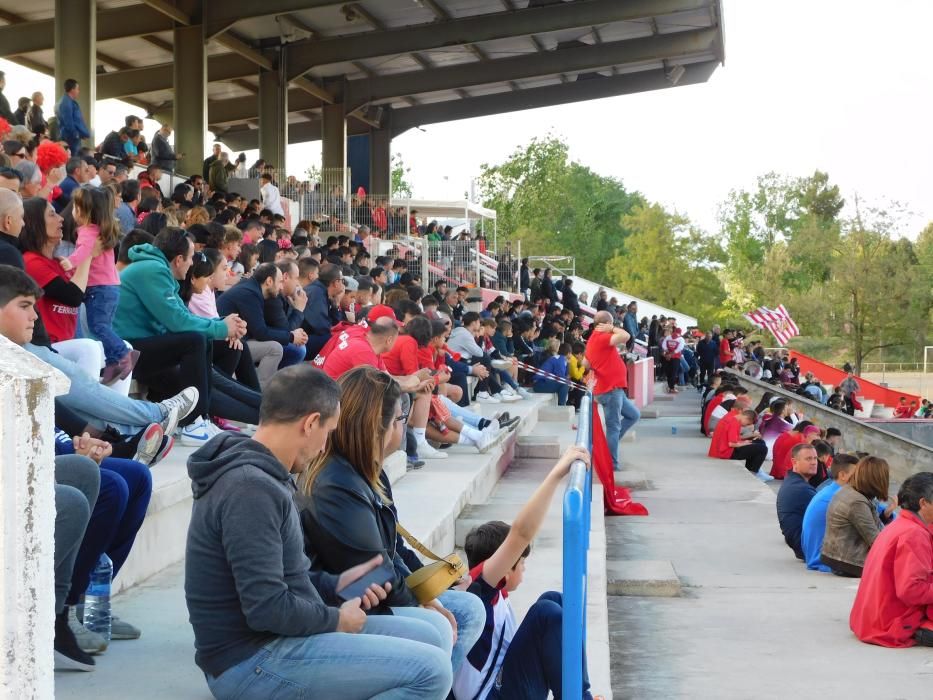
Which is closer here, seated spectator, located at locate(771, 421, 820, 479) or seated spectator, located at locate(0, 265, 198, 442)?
seated spectator, located at locate(0, 265, 198, 442)

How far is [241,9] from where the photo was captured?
24.2 m

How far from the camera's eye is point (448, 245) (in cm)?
2783

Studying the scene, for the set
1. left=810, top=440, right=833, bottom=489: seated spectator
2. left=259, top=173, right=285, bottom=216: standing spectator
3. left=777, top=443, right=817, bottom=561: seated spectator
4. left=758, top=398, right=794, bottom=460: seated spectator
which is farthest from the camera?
left=259, top=173, right=285, bottom=216: standing spectator

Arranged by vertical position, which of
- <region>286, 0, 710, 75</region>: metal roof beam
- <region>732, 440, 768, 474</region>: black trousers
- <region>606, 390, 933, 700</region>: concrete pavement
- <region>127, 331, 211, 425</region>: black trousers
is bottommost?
<region>606, 390, 933, 700</region>: concrete pavement

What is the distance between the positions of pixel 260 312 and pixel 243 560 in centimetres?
562

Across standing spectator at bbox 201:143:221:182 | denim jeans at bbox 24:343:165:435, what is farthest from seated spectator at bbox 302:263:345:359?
standing spectator at bbox 201:143:221:182

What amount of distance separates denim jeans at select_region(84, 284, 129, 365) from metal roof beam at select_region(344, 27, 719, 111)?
27.1 m

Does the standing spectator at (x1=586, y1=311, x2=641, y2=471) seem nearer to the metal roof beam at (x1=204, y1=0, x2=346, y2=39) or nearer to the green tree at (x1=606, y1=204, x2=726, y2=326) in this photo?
the metal roof beam at (x1=204, y1=0, x2=346, y2=39)

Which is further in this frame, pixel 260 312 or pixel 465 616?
pixel 260 312

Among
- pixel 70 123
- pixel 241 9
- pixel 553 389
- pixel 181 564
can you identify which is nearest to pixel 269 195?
pixel 241 9

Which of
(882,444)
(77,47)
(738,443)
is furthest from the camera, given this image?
(77,47)

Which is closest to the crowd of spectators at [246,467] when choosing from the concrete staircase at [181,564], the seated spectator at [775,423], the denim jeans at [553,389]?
the concrete staircase at [181,564]

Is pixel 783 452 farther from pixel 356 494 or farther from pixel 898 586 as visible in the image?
pixel 356 494

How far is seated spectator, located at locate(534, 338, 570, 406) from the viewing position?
20.8 metres
